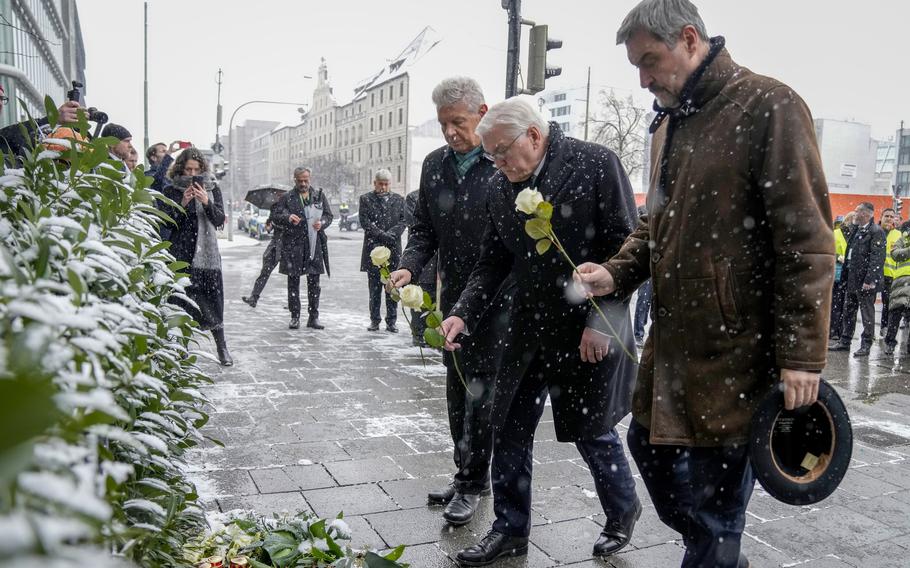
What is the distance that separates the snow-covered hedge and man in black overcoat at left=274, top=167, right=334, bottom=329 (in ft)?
24.2

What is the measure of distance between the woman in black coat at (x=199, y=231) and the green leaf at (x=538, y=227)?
193 inches

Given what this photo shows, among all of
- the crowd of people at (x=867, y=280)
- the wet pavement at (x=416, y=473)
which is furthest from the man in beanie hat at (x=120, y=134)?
the crowd of people at (x=867, y=280)

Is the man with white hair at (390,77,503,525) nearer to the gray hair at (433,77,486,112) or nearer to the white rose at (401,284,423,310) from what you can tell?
the gray hair at (433,77,486,112)

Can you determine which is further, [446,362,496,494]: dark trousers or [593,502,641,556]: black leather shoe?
[446,362,496,494]: dark trousers

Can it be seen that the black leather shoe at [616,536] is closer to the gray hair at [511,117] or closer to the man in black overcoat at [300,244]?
the gray hair at [511,117]

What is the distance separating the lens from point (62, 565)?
713 mm

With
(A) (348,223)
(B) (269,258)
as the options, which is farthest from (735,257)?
(A) (348,223)

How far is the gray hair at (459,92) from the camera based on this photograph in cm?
369

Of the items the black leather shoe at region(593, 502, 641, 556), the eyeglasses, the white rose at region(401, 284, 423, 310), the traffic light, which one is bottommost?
the black leather shoe at region(593, 502, 641, 556)

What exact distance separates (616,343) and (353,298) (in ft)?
36.2

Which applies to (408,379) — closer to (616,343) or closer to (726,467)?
(616,343)

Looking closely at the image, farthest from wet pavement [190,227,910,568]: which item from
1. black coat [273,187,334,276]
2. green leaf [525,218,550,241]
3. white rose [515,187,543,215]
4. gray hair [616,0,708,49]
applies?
black coat [273,187,334,276]

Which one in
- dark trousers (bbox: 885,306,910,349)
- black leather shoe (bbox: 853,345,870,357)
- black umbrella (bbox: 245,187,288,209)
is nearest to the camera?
black leather shoe (bbox: 853,345,870,357)

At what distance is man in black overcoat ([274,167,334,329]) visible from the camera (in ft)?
33.5
